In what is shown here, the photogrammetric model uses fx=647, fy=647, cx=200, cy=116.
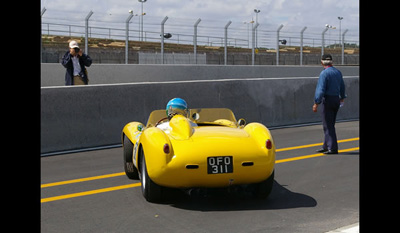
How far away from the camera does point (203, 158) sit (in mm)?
6578

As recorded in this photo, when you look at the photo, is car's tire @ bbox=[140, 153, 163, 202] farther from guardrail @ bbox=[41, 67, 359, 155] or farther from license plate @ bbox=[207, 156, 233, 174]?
guardrail @ bbox=[41, 67, 359, 155]

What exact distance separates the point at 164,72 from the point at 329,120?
12085 mm

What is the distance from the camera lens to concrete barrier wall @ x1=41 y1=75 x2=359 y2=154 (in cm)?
1088

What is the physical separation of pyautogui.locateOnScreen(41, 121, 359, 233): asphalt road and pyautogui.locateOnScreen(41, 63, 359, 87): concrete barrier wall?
357 inches

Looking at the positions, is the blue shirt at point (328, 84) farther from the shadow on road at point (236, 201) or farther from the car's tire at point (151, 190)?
the car's tire at point (151, 190)

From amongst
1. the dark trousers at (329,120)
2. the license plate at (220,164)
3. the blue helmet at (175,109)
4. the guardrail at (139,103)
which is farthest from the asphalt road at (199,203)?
the guardrail at (139,103)

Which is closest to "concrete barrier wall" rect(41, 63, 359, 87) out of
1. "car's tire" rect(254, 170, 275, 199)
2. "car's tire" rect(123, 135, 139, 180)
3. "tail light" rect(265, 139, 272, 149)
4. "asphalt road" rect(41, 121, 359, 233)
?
"asphalt road" rect(41, 121, 359, 233)

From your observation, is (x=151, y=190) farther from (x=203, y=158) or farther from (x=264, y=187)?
(x=264, y=187)

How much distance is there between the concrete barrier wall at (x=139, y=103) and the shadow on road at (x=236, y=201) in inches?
166

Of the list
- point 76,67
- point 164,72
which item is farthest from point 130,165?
point 164,72

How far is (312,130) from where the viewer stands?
1370 centimetres
